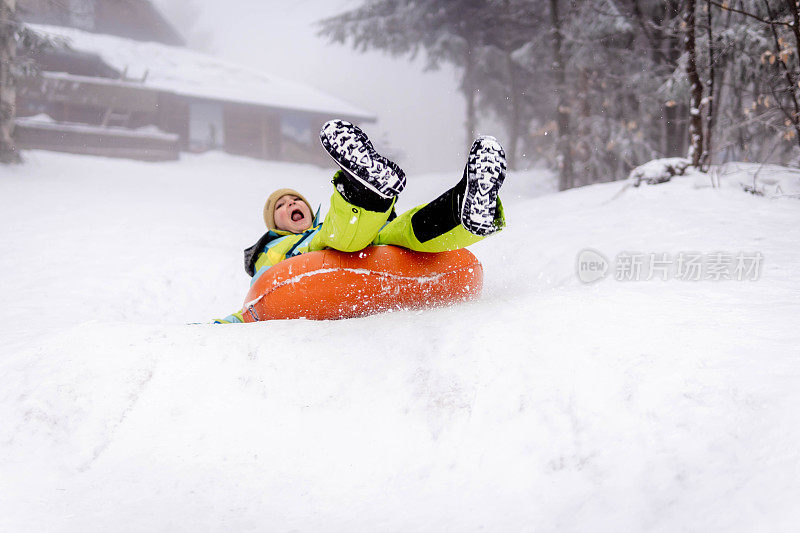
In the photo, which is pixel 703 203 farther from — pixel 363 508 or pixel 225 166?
pixel 225 166

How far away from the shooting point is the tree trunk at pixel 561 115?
9.65m

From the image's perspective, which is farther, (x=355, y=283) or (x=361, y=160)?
(x=355, y=283)

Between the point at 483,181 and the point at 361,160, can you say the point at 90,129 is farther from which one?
the point at 483,181

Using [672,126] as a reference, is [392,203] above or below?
below

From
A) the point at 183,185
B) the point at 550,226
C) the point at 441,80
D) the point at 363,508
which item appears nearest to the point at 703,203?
the point at 550,226

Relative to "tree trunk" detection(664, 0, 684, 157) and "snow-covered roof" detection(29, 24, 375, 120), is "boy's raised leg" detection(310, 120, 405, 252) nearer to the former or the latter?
"tree trunk" detection(664, 0, 684, 157)

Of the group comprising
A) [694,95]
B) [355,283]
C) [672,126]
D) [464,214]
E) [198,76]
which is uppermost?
[198,76]

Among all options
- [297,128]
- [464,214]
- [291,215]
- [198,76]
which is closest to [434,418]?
[464,214]

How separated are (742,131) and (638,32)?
3644mm

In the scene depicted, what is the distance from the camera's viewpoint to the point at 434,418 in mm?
1614

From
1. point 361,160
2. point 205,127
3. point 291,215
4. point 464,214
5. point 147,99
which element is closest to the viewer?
point 361,160

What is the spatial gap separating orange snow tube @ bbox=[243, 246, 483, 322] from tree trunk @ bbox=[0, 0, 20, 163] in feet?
31.9

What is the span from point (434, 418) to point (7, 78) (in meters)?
11.1

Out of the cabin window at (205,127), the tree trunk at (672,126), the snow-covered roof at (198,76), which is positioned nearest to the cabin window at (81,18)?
the snow-covered roof at (198,76)
